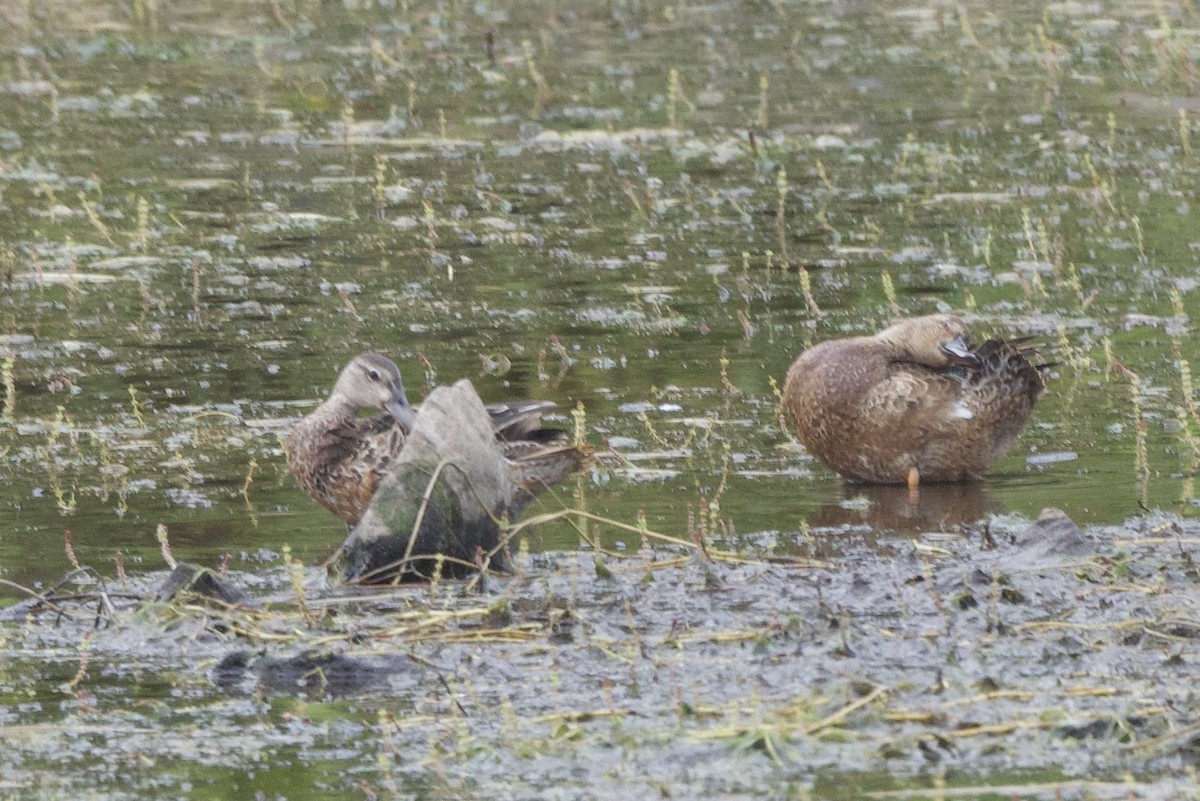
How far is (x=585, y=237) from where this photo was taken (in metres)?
12.2

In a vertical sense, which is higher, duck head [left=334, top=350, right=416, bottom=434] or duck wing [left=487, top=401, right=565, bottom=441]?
duck head [left=334, top=350, right=416, bottom=434]

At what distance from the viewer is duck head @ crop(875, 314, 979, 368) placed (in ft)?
27.1

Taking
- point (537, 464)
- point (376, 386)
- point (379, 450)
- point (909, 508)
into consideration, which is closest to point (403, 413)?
point (376, 386)

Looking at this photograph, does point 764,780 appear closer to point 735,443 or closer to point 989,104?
point 735,443

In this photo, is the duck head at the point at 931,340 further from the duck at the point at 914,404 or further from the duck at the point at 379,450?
the duck at the point at 379,450

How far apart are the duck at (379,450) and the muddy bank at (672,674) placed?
2.35ft

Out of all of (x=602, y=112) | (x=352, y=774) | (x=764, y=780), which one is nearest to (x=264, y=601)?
(x=352, y=774)

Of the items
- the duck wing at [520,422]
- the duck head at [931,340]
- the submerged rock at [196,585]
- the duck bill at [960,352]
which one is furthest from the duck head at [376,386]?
the duck bill at [960,352]

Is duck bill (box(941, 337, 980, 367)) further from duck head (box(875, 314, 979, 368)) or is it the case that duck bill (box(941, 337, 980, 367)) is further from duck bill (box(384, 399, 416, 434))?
duck bill (box(384, 399, 416, 434))

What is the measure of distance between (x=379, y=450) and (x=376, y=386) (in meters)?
0.45

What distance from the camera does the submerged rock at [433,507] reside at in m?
6.79

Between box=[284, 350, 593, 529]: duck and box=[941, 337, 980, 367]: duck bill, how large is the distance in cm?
150

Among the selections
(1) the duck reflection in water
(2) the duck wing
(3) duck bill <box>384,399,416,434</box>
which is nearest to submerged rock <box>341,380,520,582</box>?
(2) the duck wing

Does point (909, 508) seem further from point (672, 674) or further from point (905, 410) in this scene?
point (672, 674)
